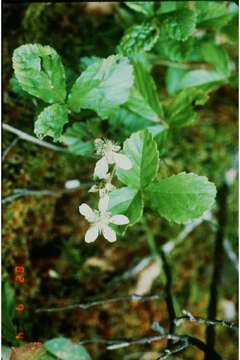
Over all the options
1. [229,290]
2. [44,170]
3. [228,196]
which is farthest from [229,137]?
[44,170]

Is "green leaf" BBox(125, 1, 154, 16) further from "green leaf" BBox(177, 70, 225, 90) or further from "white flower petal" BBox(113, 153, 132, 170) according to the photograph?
"white flower petal" BBox(113, 153, 132, 170)

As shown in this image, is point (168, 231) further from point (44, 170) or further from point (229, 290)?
point (44, 170)

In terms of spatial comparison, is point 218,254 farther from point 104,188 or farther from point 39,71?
point 39,71

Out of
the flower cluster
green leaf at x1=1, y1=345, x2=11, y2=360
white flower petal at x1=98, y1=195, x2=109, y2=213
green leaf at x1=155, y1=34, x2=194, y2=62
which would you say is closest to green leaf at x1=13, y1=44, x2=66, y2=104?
the flower cluster

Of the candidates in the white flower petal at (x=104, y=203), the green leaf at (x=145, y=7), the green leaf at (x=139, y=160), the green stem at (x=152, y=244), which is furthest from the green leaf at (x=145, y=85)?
the green stem at (x=152, y=244)

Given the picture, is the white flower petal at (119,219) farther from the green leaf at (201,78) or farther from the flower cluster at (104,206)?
the green leaf at (201,78)
